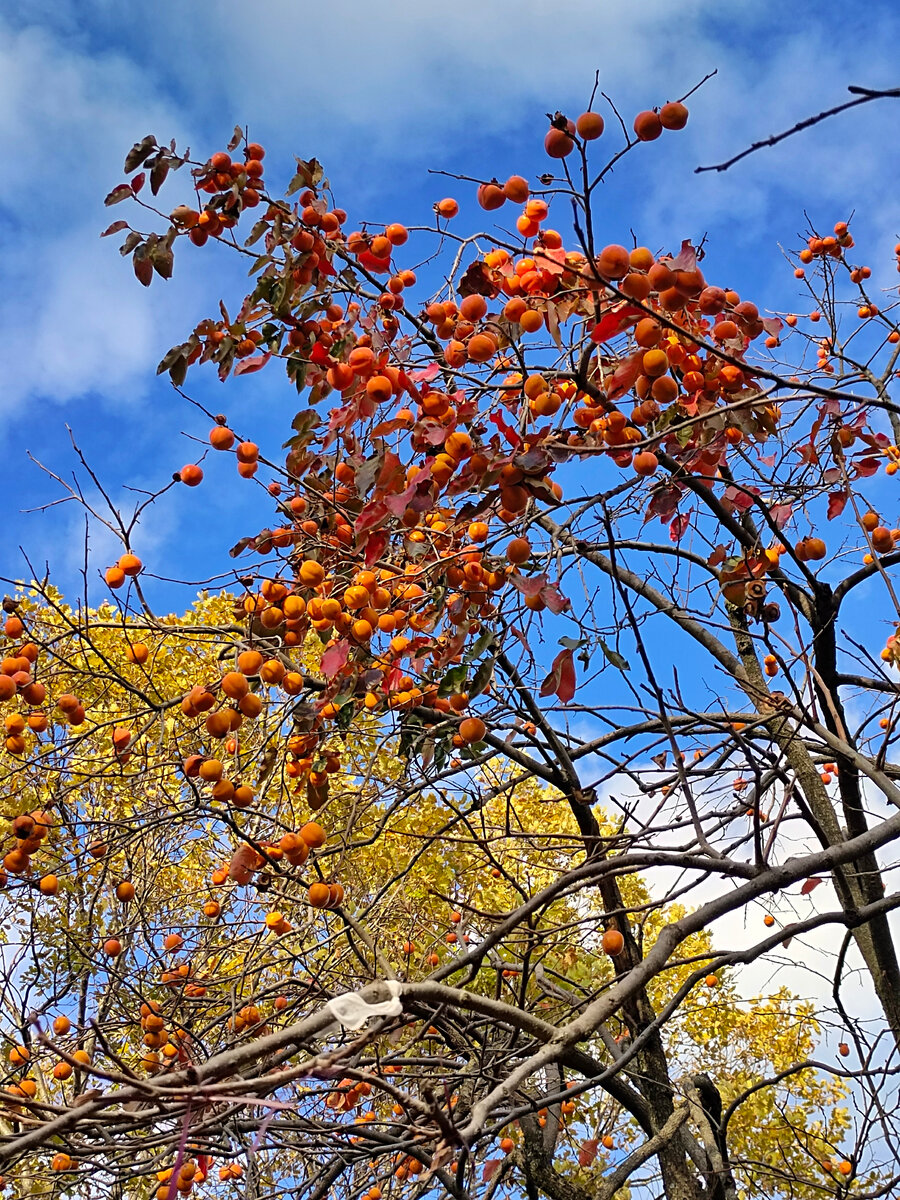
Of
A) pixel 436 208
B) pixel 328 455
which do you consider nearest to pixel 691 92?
pixel 436 208

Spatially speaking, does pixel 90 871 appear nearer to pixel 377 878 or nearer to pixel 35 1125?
pixel 377 878

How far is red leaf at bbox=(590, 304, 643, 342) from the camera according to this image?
2.22 metres

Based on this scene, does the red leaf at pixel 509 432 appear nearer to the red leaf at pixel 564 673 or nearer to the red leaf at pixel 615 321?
the red leaf at pixel 615 321

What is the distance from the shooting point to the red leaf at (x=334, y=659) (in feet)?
7.84

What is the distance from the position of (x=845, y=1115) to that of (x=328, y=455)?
8.50 m

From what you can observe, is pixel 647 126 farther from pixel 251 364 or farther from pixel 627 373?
pixel 251 364

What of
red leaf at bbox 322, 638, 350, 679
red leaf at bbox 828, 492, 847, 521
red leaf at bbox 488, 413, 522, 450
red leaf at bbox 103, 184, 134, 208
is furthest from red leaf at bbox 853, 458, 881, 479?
red leaf at bbox 103, 184, 134, 208

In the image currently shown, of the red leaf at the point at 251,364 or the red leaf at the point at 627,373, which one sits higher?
the red leaf at the point at 251,364

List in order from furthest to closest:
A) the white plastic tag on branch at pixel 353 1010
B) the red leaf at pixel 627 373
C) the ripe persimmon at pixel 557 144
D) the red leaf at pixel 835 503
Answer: the red leaf at pixel 835 503 → the red leaf at pixel 627 373 → the ripe persimmon at pixel 557 144 → the white plastic tag on branch at pixel 353 1010

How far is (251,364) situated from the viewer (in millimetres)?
3184

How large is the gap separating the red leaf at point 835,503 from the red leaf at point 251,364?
2.08 m

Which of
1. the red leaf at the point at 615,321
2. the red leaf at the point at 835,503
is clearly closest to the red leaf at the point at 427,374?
the red leaf at the point at 615,321

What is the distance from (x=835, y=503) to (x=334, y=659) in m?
2.09

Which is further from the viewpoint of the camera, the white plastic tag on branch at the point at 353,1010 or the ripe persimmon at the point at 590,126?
the ripe persimmon at the point at 590,126
